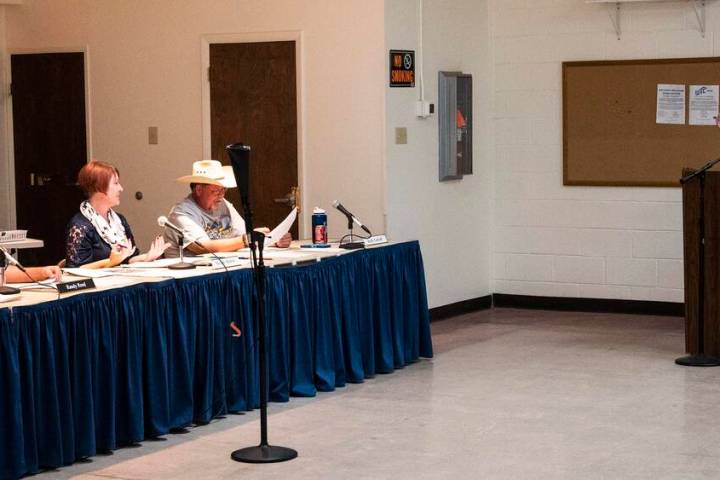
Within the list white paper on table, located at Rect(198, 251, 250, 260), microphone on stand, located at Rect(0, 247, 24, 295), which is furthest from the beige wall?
microphone on stand, located at Rect(0, 247, 24, 295)

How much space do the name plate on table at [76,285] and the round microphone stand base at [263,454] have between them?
97 centimetres

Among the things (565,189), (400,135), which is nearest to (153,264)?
(400,135)

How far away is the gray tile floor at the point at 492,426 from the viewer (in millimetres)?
5266

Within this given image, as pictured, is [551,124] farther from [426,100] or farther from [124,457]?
[124,457]

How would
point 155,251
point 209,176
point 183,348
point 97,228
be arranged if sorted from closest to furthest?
point 183,348, point 155,251, point 97,228, point 209,176

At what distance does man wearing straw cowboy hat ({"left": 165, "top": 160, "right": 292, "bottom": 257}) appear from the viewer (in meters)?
7.14

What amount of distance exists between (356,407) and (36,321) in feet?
6.51

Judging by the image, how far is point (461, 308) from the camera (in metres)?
9.86

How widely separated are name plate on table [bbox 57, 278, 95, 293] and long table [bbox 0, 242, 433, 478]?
0.16 feet

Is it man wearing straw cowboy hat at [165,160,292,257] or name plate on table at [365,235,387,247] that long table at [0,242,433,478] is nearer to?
name plate on table at [365,235,387,247]

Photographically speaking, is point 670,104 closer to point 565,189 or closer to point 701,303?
point 565,189

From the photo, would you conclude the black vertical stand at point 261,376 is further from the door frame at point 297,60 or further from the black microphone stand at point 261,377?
the door frame at point 297,60

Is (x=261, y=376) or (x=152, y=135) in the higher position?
(x=152, y=135)

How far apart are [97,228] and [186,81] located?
103 inches
